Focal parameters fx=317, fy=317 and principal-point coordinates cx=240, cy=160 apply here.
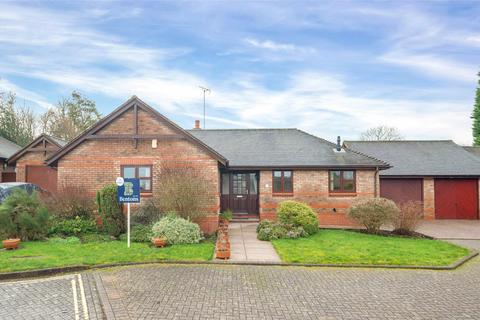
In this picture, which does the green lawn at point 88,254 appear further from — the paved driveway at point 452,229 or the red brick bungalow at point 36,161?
the red brick bungalow at point 36,161

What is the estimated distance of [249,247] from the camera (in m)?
11.1

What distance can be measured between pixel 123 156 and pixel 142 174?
1150 mm

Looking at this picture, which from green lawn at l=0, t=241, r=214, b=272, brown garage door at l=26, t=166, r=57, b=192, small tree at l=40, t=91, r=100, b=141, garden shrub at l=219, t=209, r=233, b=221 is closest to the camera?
green lawn at l=0, t=241, r=214, b=272

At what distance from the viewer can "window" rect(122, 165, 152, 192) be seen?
46.2 feet

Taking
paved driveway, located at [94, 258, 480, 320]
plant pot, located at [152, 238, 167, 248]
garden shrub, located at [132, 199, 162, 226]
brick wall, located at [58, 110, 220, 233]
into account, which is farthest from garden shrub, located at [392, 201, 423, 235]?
garden shrub, located at [132, 199, 162, 226]

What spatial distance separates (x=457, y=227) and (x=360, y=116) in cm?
1478

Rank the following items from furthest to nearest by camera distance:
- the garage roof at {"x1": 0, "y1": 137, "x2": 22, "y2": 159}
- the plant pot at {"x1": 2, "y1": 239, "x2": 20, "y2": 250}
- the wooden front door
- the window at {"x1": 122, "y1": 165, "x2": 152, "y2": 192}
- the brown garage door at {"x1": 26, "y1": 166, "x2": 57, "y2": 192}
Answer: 1. the garage roof at {"x1": 0, "y1": 137, "x2": 22, "y2": 159}
2. the brown garage door at {"x1": 26, "y1": 166, "x2": 57, "y2": 192}
3. the wooden front door
4. the window at {"x1": 122, "y1": 165, "x2": 152, "y2": 192}
5. the plant pot at {"x1": 2, "y1": 239, "x2": 20, "y2": 250}

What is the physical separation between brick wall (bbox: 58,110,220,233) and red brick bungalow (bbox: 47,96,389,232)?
0.14ft

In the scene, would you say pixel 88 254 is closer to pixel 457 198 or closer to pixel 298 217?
pixel 298 217

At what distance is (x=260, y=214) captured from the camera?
17172 millimetres

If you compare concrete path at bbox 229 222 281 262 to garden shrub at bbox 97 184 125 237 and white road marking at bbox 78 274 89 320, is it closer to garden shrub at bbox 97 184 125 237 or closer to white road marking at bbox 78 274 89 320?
white road marking at bbox 78 274 89 320

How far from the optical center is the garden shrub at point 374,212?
13562 millimetres

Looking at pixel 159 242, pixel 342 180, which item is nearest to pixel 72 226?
pixel 159 242

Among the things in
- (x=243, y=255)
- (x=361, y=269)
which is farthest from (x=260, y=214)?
(x=361, y=269)
